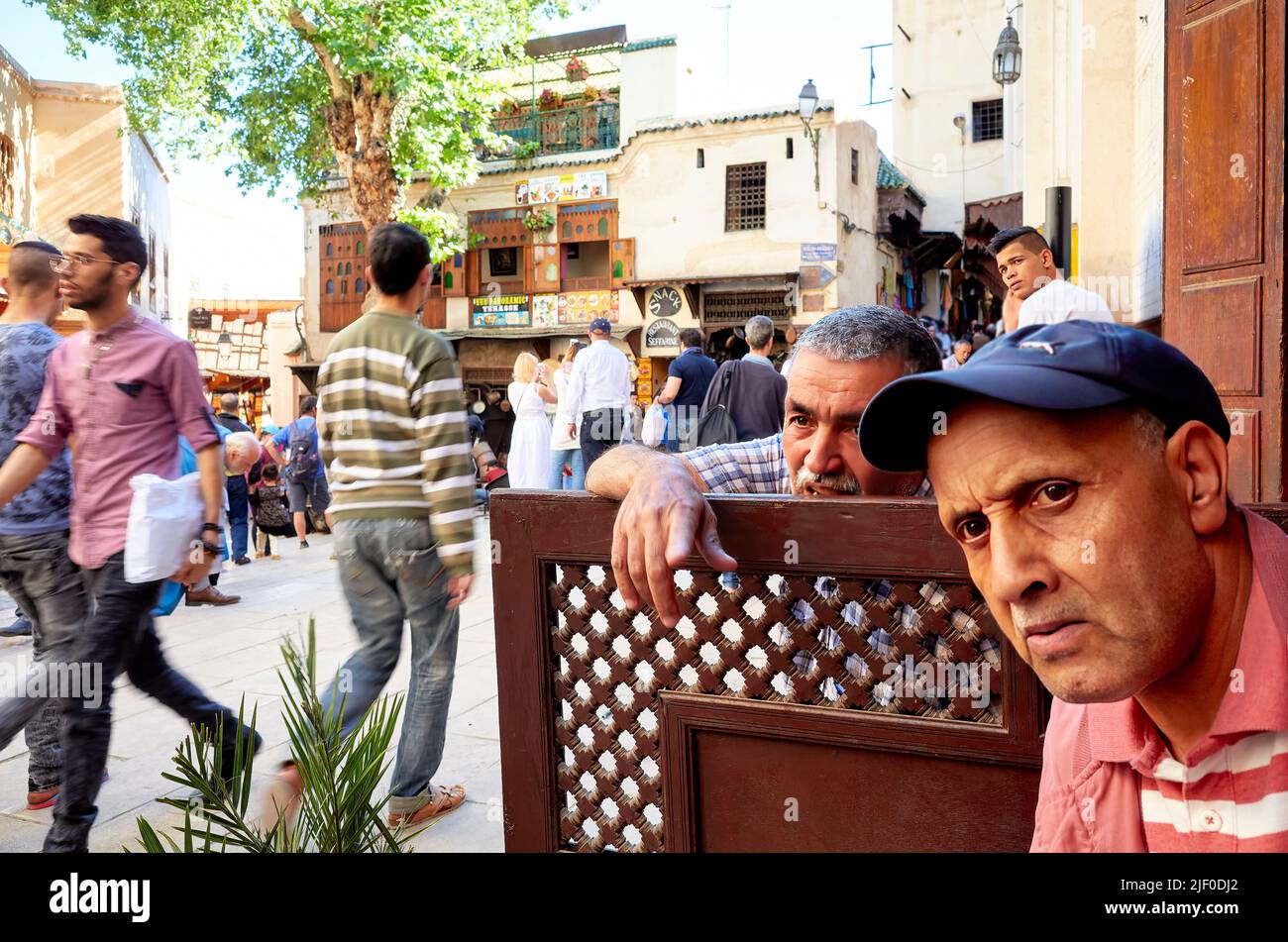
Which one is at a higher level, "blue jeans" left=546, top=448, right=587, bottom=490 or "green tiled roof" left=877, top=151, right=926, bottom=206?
"green tiled roof" left=877, top=151, right=926, bottom=206

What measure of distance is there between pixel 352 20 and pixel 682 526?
51.4 ft

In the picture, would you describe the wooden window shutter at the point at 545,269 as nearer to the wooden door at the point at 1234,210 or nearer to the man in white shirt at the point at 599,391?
the man in white shirt at the point at 599,391

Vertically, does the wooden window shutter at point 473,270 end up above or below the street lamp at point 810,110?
below

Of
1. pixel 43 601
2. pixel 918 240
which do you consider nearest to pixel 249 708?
pixel 43 601

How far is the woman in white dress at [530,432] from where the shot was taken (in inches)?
392

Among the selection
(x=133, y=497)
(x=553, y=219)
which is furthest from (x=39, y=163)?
(x=133, y=497)

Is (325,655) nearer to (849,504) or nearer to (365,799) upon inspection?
(365,799)

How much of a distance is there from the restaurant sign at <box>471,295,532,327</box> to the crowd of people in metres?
17.7

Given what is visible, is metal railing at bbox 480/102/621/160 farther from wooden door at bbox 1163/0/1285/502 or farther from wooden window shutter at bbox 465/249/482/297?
wooden door at bbox 1163/0/1285/502

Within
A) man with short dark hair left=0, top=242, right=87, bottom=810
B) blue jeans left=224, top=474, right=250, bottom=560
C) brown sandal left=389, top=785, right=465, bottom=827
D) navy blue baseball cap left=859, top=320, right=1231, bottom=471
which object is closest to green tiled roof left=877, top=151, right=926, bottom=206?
blue jeans left=224, top=474, right=250, bottom=560

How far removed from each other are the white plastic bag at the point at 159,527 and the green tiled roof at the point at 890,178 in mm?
20862

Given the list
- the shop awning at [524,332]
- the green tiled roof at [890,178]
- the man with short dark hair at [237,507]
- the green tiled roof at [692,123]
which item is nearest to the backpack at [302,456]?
the man with short dark hair at [237,507]

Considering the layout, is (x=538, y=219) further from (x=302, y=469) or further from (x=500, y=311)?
(x=302, y=469)

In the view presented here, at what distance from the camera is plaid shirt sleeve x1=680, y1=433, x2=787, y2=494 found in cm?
236
